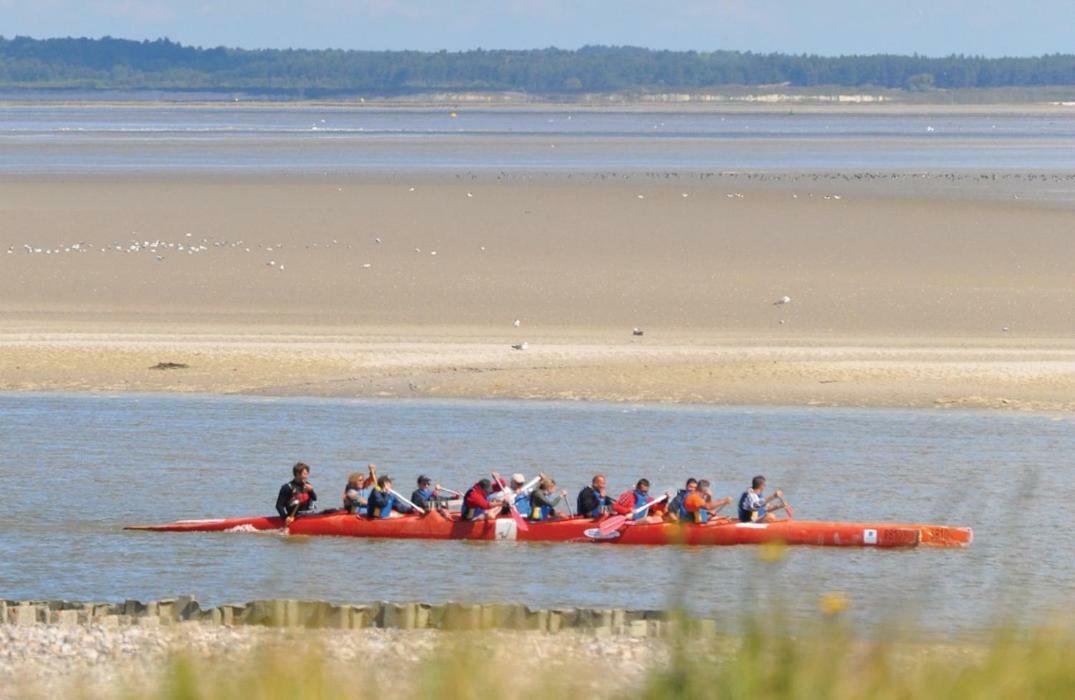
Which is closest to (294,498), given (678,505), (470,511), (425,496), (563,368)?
(425,496)

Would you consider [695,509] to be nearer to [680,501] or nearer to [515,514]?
[680,501]

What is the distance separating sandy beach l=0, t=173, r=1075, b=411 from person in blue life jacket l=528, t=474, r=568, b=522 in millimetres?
6912

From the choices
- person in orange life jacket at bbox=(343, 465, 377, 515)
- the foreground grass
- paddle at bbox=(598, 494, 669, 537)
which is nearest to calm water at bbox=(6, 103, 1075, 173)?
person in orange life jacket at bbox=(343, 465, 377, 515)

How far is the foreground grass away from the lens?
596 cm

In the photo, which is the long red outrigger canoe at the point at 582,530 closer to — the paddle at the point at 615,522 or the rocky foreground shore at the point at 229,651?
the paddle at the point at 615,522

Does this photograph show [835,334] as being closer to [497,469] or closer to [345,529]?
[497,469]

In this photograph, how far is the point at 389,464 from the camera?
68.6 feet

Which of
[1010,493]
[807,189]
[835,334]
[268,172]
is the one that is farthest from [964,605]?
[268,172]

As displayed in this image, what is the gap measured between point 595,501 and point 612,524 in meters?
0.43

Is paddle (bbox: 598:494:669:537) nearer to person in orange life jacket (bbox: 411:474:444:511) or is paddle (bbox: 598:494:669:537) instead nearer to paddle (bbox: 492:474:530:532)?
paddle (bbox: 492:474:530:532)

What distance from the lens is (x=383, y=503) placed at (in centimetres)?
1733

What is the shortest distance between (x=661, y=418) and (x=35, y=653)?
13.2 meters

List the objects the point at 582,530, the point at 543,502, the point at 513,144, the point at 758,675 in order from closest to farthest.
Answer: the point at 758,675, the point at 582,530, the point at 543,502, the point at 513,144

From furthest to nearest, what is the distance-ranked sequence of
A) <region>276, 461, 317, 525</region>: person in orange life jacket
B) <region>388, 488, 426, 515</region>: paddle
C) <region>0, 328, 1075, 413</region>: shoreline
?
1. <region>0, 328, 1075, 413</region>: shoreline
2. <region>276, 461, 317, 525</region>: person in orange life jacket
3. <region>388, 488, 426, 515</region>: paddle
